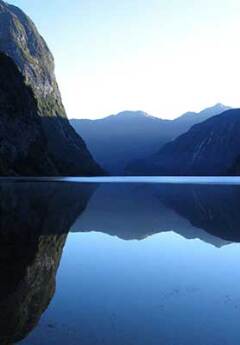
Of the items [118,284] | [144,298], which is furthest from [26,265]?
[144,298]

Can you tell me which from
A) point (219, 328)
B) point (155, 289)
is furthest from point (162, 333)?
point (155, 289)

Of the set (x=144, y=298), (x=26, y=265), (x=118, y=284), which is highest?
(x=144, y=298)

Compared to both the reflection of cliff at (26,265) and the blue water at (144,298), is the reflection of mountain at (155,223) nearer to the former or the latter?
the reflection of cliff at (26,265)

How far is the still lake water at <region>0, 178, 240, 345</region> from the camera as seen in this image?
10.5 meters

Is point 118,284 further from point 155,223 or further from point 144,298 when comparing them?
point 155,223

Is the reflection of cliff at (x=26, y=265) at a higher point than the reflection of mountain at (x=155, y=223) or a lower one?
higher

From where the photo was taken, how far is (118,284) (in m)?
15.4

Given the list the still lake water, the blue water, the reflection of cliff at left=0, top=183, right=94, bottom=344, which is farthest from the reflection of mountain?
the blue water

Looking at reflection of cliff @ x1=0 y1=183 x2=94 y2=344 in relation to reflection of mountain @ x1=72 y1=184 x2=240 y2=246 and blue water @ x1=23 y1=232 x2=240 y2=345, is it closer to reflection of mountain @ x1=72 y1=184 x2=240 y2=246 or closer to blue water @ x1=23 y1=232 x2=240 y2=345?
blue water @ x1=23 y1=232 x2=240 y2=345

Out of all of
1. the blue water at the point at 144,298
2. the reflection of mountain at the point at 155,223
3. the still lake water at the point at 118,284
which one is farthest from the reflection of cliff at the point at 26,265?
Result: the reflection of mountain at the point at 155,223

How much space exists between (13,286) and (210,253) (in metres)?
10.7

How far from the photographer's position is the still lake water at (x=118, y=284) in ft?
34.3

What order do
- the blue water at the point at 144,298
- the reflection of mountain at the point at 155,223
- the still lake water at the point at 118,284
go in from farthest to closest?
the reflection of mountain at the point at 155,223 < the still lake water at the point at 118,284 < the blue water at the point at 144,298

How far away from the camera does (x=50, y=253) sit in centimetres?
2058
